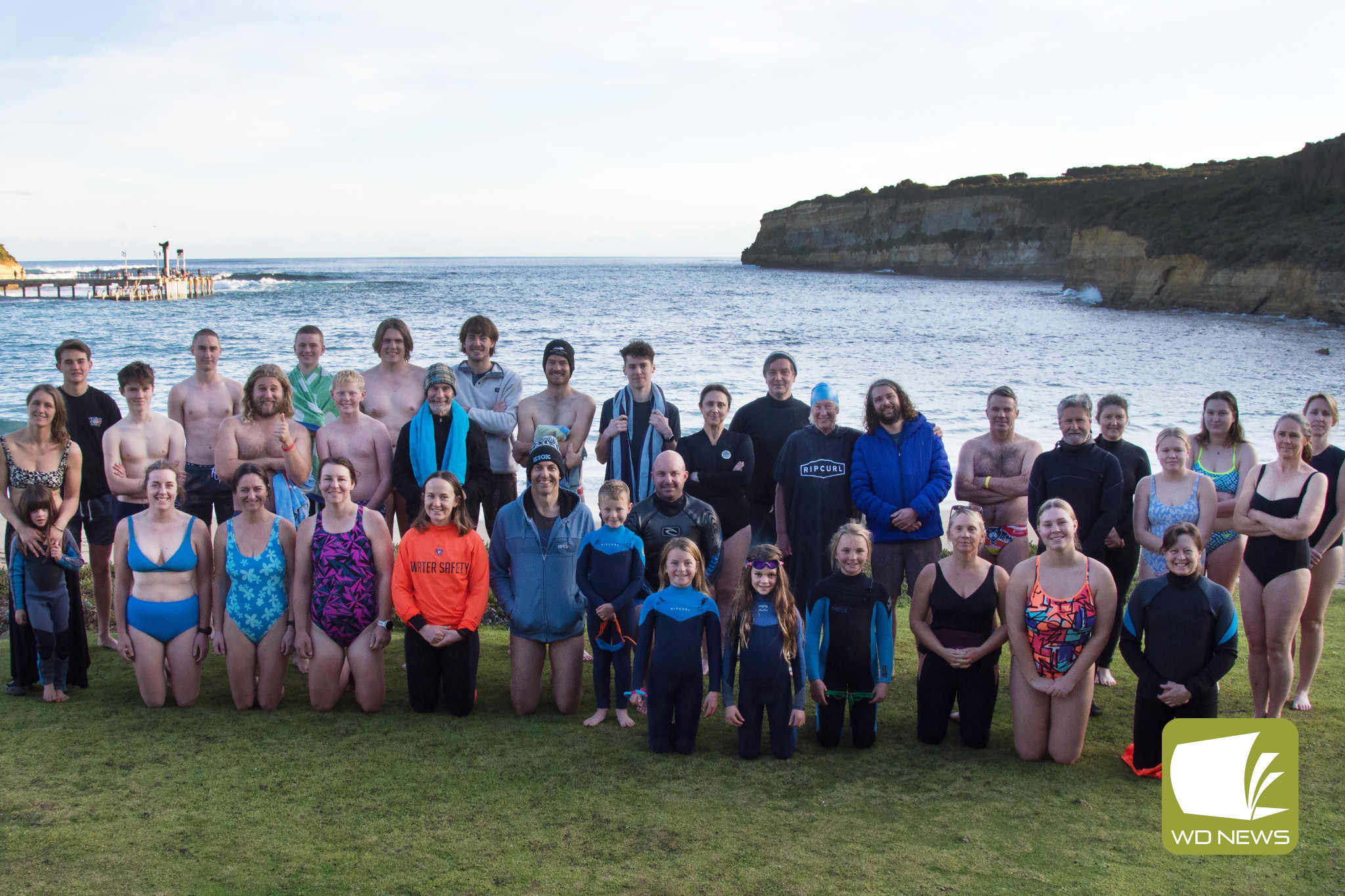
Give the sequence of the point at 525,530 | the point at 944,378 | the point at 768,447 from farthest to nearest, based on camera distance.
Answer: the point at 944,378
the point at 768,447
the point at 525,530

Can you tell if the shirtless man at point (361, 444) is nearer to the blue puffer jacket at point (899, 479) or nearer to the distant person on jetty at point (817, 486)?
the distant person on jetty at point (817, 486)

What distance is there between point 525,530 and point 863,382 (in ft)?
64.0

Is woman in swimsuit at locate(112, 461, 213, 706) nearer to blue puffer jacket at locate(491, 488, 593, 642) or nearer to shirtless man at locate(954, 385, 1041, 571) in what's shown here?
blue puffer jacket at locate(491, 488, 593, 642)

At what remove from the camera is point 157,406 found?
16.1 metres

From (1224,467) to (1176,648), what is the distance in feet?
5.56

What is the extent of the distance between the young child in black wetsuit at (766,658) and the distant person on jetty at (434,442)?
1908mm

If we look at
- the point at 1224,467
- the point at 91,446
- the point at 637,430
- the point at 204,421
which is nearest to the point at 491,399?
the point at 637,430

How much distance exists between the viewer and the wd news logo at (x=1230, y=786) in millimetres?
3666

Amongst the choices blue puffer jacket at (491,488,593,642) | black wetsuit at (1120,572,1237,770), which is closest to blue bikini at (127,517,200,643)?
blue puffer jacket at (491,488,593,642)

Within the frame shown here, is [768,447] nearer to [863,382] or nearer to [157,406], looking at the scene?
[157,406]

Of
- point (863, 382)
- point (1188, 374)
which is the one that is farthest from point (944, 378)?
point (1188, 374)

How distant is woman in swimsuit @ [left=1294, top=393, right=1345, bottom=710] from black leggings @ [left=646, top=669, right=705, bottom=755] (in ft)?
10.6

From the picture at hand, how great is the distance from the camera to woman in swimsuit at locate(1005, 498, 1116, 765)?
4.41 meters

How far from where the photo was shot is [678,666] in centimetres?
457
